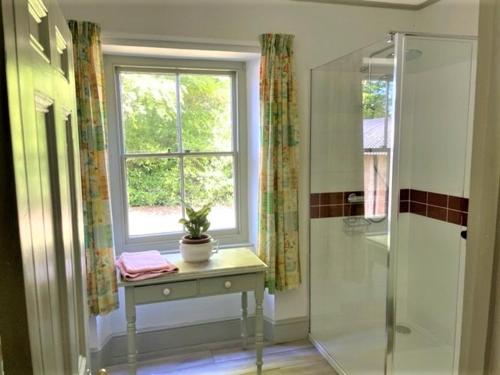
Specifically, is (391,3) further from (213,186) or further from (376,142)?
(213,186)

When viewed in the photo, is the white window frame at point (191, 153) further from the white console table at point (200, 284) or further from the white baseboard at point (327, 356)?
the white baseboard at point (327, 356)

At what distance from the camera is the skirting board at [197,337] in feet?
8.52

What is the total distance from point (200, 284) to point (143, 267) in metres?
0.35

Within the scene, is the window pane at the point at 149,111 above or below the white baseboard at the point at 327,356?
above

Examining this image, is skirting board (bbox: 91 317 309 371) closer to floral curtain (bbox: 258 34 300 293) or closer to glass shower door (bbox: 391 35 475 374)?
floral curtain (bbox: 258 34 300 293)

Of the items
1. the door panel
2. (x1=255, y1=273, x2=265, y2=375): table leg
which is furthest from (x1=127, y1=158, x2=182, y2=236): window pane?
the door panel

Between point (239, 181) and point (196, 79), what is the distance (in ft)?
2.72

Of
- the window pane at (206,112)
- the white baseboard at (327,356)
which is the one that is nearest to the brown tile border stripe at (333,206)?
the window pane at (206,112)

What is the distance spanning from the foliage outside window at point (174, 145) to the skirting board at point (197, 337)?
2.39ft

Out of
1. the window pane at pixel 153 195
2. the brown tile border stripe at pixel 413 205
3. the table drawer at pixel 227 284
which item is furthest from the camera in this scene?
the window pane at pixel 153 195

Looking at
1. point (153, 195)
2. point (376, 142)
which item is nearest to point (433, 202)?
point (376, 142)

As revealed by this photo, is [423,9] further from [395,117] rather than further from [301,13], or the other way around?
[395,117]

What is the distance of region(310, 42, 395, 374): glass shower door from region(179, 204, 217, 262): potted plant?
817 millimetres

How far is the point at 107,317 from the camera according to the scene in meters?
A: 2.54
